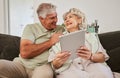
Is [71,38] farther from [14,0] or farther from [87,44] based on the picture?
[14,0]

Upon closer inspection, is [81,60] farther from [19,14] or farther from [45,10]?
[19,14]

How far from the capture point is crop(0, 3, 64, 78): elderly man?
1.87m

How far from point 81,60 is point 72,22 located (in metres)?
0.34

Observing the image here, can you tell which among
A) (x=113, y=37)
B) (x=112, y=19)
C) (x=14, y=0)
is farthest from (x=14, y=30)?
(x=113, y=37)

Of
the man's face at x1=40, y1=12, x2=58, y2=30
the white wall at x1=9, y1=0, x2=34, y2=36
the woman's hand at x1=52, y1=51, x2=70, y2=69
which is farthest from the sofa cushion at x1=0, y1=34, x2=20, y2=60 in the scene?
the white wall at x1=9, y1=0, x2=34, y2=36

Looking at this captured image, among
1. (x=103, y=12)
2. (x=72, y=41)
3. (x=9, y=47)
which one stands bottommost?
(x=9, y=47)

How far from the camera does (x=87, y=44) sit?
185cm

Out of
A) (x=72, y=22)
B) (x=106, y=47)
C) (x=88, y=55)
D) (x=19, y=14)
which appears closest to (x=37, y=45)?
(x=72, y=22)

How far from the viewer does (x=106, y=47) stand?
2.20m

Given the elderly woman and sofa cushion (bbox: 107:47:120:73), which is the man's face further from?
sofa cushion (bbox: 107:47:120:73)

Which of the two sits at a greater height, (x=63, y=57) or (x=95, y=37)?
(x=95, y=37)

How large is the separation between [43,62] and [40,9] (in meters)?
0.49

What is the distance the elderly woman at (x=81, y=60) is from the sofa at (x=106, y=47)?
34cm

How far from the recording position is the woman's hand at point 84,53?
1.75m
